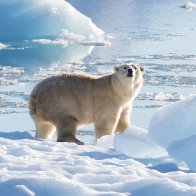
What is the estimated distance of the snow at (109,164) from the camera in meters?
2.64

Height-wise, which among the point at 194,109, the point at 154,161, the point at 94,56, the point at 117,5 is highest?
the point at 117,5

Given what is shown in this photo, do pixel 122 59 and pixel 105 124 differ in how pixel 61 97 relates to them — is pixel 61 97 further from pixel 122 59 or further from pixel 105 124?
pixel 122 59

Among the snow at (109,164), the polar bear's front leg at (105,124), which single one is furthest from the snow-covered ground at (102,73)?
the polar bear's front leg at (105,124)

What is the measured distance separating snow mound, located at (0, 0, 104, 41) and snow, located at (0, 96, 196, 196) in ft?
28.6

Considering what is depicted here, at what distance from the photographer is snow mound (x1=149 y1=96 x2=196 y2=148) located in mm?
3744

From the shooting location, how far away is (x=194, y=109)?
381cm

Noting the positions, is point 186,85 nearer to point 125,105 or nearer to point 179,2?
point 125,105

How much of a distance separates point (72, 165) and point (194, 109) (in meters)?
0.96

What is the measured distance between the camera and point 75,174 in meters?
2.97

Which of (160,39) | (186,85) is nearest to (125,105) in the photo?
(186,85)

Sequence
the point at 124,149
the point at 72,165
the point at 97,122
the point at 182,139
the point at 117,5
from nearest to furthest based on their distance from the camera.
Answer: the point at 72,165, the point at 182,139, the point at 124,149, the point at 97,122, the point at 117,5

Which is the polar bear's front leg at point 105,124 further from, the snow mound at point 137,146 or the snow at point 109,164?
the snow mound at point 137,146

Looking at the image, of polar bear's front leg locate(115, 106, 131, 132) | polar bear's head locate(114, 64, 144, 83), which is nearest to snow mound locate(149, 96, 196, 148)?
polar bear's head locate(114, 64, 144, 83)

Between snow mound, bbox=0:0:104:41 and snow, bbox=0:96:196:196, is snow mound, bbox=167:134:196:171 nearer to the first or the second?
snow, bbox=0:96:196:196
